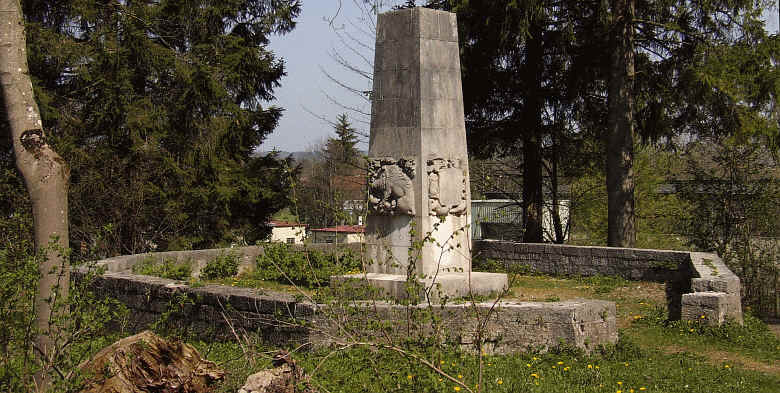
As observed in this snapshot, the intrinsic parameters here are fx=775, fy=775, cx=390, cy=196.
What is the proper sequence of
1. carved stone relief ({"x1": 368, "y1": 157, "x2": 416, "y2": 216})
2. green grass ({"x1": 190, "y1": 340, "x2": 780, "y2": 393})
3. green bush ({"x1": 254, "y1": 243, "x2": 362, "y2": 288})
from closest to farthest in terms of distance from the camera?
green grass ({"x1": 190, "y1": 340, "x2": 780, "y2": 393})
carved stone relief ({"x1": 368, "y1": 157, "x2": 416, "y2": 216})
green bush ({"x1": 254, "y1": 243, "x2": 362, "y2": 288})

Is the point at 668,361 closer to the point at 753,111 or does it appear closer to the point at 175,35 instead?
the point at 753,111

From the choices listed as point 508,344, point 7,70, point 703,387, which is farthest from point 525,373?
point 7,70

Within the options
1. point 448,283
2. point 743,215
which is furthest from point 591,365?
point 743,215

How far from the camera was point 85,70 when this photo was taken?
18.3m

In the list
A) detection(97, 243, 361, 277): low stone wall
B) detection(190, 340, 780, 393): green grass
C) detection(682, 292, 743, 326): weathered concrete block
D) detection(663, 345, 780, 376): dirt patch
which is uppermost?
detection(97, 243, 361, 277): low stone wall

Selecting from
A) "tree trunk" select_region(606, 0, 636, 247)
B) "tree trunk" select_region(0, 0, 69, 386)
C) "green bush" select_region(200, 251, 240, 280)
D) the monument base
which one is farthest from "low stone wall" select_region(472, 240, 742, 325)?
"tree trunk" select_region(0, 0, 69, 386)

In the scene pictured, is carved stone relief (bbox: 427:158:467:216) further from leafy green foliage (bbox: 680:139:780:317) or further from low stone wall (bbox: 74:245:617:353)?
leafy green foliage (bbox: 680:139:780:317)

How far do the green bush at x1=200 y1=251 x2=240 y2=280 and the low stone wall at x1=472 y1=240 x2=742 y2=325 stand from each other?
4805mm

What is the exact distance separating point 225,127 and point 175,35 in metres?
2.75

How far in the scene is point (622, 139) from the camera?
16.4 meters

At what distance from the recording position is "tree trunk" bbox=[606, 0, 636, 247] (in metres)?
16.4

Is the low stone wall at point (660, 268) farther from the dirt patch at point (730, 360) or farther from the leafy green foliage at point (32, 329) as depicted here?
the leafy green foliage at point (32, 329)

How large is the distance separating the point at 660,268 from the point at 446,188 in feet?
18.0

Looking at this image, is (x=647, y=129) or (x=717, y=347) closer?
(x=717, y=347)
